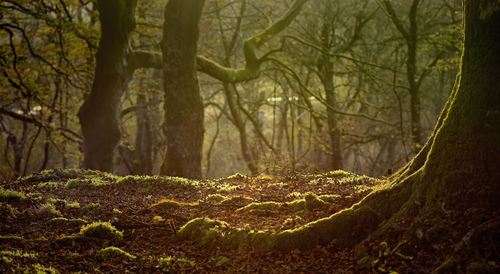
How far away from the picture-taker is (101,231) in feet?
18.2

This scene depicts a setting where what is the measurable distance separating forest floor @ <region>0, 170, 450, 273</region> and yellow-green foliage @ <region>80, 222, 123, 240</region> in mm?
13

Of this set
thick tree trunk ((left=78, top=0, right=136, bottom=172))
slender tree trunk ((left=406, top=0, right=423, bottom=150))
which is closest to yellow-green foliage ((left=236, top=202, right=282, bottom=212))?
thick tree trunk ((left=78, top=0, right=136, bottom=172))

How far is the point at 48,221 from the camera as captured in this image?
19.1 feet

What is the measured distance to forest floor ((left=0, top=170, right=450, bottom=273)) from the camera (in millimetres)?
4707

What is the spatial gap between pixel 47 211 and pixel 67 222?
47 centimetres

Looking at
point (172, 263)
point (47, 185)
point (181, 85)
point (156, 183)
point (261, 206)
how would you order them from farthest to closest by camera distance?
1. point (181, 85)
2. point (156, 183)
3. point (47, 185)
4. point (261, 206)
5. point (172, 263)

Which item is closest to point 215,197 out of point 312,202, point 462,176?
point 312,202

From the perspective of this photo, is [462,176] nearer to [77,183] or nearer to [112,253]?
[112,253]

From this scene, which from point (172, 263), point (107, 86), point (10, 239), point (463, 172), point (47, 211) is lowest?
point (172, 263)

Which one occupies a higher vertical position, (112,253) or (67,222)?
(67,222)

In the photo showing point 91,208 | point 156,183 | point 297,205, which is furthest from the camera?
point 156,183

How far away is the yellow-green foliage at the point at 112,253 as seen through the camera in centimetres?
498

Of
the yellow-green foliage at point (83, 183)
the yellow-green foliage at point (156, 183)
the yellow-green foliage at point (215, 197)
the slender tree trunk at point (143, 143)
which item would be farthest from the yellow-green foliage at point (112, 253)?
the slender tree trunk at point (143, 143)

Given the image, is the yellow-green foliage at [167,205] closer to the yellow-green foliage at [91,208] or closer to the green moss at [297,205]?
the yellow-green foliage at [91,208]
